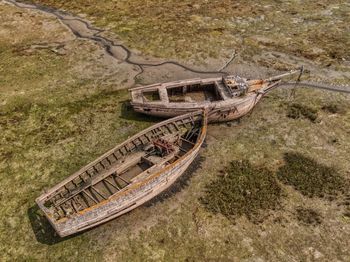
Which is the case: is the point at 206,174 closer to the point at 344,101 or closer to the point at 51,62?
the point at 344,101

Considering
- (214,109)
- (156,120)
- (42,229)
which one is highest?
(214,109)

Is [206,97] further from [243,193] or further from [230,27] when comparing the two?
[230,27]

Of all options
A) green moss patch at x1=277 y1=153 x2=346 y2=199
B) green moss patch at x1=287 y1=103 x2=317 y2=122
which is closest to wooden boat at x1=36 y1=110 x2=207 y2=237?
green moss patch at x1=277 y1=153 x2=346 y2=199

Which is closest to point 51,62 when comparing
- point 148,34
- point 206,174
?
point 148,34

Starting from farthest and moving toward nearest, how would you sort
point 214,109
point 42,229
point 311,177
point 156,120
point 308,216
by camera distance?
point 156,120
point 214,109
point 311,177
point 308,216
point 42,229

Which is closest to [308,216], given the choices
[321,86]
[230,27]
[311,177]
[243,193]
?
[311,177]

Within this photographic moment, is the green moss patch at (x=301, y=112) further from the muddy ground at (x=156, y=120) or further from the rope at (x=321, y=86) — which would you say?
the rope at (x=321, y=86)
